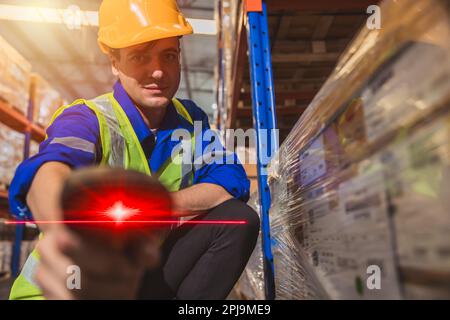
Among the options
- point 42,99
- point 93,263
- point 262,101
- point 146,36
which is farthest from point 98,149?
point 42,99

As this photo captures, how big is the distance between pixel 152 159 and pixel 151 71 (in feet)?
0.81

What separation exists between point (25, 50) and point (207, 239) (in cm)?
1031

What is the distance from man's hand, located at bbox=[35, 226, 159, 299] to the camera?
1.56 ft

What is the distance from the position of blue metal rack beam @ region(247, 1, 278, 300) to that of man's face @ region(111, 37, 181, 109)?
55cm

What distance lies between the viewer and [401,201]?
0.41 meters

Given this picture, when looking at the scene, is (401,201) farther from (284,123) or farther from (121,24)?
(284,123)

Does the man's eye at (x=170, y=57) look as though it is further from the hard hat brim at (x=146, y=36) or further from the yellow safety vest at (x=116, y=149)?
the yellow safety vest at (x=116, y=149)

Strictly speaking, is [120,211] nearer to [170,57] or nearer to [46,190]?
[46,190]

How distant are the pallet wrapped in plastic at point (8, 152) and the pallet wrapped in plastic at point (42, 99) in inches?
14.6

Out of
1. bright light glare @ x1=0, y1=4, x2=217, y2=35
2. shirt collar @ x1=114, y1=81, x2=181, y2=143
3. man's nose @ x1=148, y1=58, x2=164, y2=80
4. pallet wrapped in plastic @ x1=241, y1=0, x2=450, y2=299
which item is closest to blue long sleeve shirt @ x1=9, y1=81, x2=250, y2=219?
shirt collar @ x1=114, y1=81, x2=181, y2=143

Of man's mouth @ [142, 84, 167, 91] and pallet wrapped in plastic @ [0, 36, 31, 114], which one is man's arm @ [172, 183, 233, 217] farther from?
pallet wrapped in plastic @ [0, 36, 31, 114]

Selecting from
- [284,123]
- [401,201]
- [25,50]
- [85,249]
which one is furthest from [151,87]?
[25,50]

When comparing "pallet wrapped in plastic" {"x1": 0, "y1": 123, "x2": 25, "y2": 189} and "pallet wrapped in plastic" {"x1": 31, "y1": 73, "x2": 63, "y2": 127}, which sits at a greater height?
"pallet wrapped in plastic" {"x1": 31, "y1": 73, "x2": 63, "y2": 127}

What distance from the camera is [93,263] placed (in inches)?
18.5
